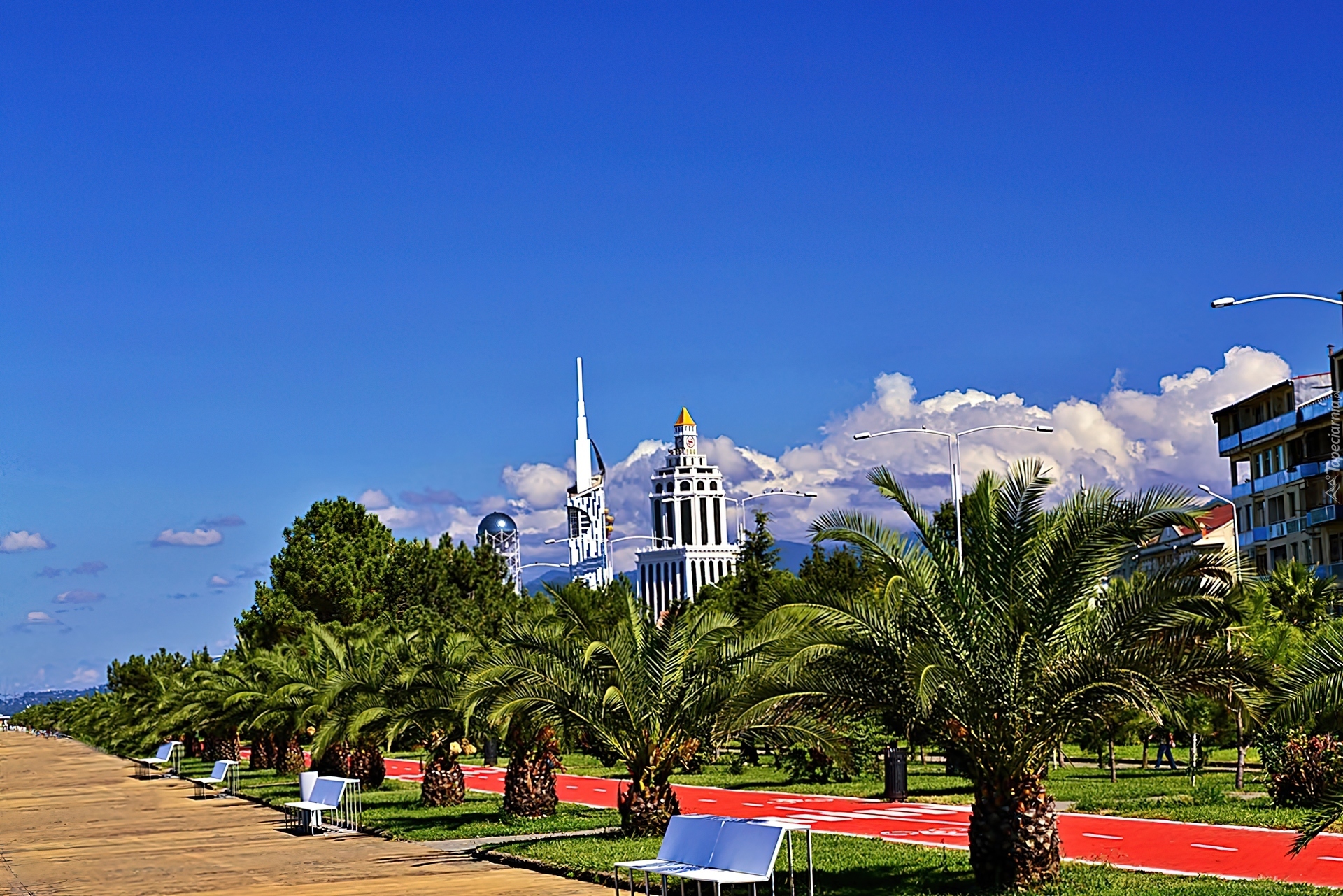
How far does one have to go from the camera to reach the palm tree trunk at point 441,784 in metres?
28.5

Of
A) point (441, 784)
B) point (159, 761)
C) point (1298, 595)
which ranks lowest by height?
point (159, 761)

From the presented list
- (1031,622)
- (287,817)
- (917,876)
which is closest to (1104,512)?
(1031,622)

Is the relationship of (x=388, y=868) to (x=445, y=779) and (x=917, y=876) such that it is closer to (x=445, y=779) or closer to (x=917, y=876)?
(x=917, y=876)

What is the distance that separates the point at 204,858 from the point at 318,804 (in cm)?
385

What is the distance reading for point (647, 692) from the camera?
67.9 feet

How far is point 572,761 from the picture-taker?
45969 mm

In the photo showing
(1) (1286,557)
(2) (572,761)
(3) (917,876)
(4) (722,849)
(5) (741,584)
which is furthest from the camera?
(1) (1286,557)

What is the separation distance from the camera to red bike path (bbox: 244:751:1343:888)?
16156 millimetres

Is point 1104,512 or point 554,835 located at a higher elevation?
point 1104,512

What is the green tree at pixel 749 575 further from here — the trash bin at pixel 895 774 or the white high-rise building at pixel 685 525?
the white high-rise building at pixel 685 525

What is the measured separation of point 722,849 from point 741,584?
41077 millimetres

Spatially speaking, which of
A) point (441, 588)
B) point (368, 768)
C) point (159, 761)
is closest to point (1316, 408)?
point (441, 588)

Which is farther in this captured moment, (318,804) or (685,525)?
(685,525)

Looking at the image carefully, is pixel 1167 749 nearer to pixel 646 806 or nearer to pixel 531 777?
pixel 531 777
